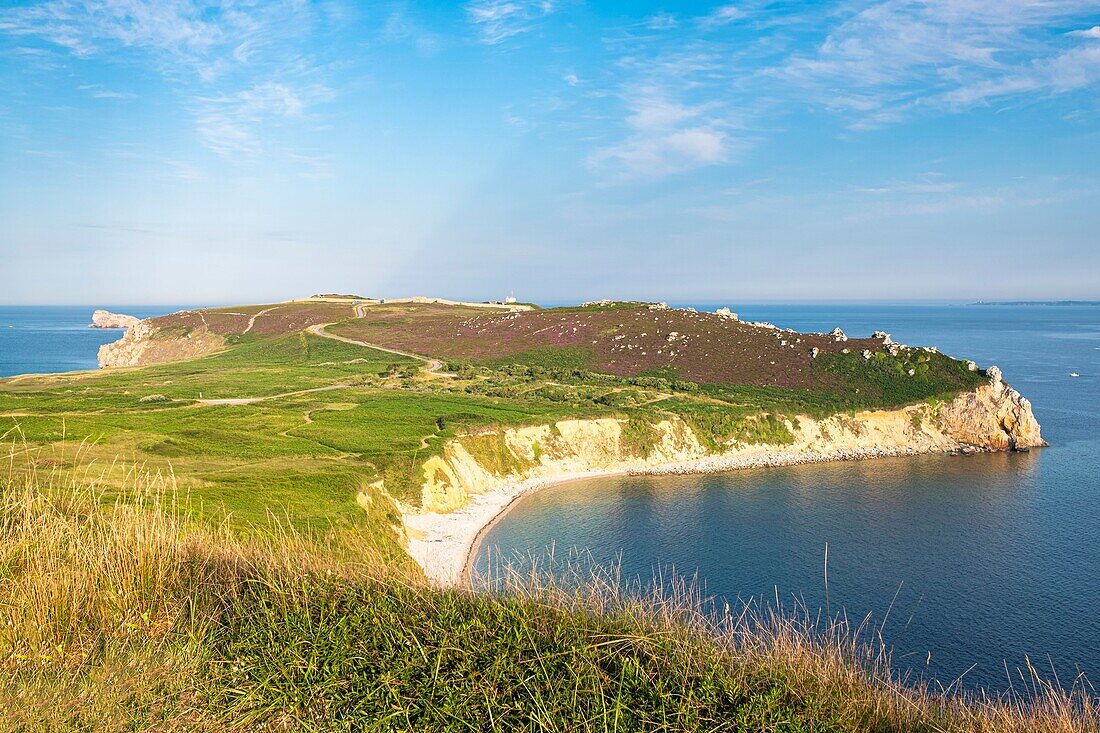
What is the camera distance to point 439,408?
65.7 m

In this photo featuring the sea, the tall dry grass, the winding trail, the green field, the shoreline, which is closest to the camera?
the tall dry grass

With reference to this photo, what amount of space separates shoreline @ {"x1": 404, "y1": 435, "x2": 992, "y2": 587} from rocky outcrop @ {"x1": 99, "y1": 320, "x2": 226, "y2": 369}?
323 ft

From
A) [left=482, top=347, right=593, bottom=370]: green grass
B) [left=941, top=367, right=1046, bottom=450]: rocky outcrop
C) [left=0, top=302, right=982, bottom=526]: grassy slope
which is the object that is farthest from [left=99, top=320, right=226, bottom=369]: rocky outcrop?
[left=941, top=367, right=1046, bottom=450]: rocky outcrop

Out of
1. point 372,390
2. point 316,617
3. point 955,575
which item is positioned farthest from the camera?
point 372,390

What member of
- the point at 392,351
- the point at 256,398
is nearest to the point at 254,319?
the point at 392,351

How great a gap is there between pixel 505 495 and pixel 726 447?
27.3 metres

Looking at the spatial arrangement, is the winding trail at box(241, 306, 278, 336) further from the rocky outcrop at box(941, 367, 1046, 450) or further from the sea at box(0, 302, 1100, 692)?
the rocky outcrop at box(941, 367, 1046, 450)

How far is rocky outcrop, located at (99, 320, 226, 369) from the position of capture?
132 meters

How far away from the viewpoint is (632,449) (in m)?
65.2

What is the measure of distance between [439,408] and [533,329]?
51994 millimetres

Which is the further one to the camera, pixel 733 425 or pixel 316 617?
pixel 733 425

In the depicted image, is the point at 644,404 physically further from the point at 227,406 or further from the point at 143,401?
the point at 143,401

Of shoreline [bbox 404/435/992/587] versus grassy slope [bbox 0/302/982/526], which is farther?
grassy slope [bbox 0/302/982/526]

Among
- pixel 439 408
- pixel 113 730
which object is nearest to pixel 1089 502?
pixel 439 408
